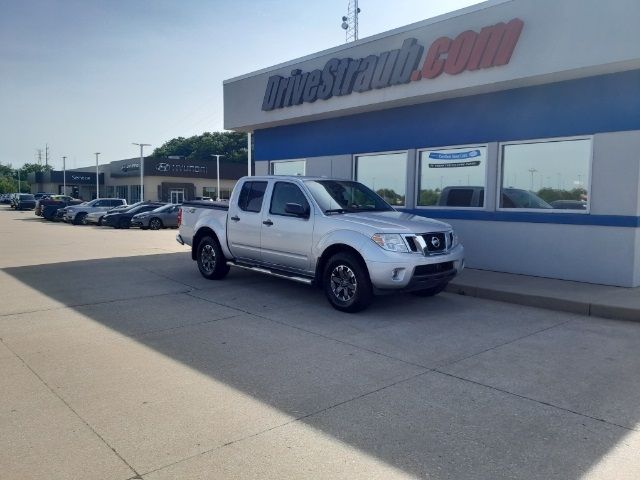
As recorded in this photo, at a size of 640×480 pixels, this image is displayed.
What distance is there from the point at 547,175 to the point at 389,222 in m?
4.48

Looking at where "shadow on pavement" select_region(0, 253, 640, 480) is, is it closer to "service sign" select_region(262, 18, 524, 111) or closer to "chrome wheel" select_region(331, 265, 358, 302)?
"chrome wheel" select_region(331, 265, 358, 302)

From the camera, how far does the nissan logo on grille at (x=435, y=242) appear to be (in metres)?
7.38

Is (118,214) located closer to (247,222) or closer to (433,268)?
(247,222)

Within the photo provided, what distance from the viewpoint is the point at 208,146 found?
10062 cm

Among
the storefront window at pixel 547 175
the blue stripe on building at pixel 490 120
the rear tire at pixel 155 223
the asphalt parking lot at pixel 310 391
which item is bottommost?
the asphalt parking lot at pixel 310 391

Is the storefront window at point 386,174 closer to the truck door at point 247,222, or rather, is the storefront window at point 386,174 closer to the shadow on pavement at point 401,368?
the shadow on pavement at point 401,368

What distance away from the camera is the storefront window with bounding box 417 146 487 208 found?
11102 mm

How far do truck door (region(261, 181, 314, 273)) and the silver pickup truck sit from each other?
0.05 ft

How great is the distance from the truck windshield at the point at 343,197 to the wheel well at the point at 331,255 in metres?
0.66

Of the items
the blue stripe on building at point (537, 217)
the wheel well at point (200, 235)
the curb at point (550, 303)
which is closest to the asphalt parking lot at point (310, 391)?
the curb at point (550, 303)

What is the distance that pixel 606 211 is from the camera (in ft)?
29.9

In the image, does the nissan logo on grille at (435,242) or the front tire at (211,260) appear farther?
the front tire at (211,260)

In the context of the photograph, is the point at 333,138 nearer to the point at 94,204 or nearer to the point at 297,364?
the point at 297,364

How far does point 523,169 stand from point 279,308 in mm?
5996
